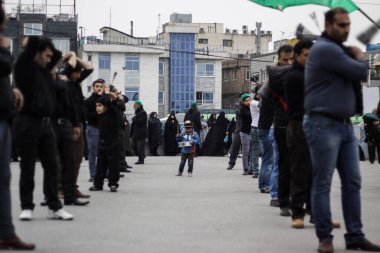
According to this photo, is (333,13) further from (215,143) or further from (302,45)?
(215,143)

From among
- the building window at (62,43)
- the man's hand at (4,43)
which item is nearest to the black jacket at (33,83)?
the man's hand at (4,43)

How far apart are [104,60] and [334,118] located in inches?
3504

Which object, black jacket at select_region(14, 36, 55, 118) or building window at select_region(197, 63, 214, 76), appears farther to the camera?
building window at select_region(197, 63, 214, 76)

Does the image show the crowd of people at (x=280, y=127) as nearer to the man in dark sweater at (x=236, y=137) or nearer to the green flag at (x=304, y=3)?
the green flag at (x=304, y=3)

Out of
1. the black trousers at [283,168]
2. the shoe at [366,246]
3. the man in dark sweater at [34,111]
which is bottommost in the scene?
the shoe at [366,246]

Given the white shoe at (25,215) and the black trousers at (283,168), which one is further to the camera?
the black trousers at (283,168)

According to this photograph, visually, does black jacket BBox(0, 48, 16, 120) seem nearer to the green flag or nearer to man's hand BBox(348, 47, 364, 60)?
man's hand BBox(348, 47, 364, 60)

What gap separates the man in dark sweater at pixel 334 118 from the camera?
25.8 feet

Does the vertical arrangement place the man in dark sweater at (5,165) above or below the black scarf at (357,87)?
below

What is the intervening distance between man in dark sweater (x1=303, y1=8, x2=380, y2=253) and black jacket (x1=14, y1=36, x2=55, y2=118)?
9.33 feet

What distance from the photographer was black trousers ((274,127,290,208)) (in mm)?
10750

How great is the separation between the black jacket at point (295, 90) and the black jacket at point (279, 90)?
698mm

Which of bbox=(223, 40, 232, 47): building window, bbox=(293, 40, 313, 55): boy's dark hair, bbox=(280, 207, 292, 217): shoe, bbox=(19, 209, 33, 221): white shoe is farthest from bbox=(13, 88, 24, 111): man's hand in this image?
bbox=(223, 40, 232, 47): building window

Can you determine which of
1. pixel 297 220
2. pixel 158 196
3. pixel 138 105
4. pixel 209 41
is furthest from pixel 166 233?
pixel 209 41
